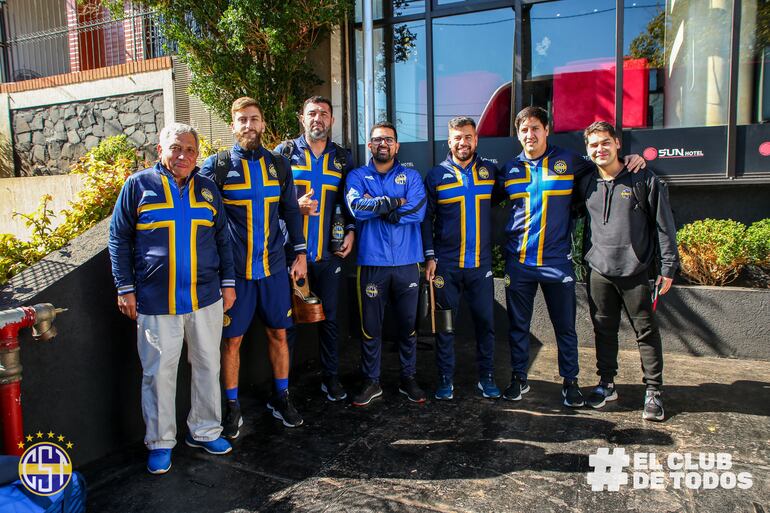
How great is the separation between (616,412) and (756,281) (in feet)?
7.86

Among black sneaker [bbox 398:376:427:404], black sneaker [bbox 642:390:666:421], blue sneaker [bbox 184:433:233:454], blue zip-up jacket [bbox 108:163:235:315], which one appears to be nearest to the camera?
blue zip-up jacket [bbox 108:163:235:315]

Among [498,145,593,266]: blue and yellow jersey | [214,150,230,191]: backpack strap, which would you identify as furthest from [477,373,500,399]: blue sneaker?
[214,150,230,191]: backpack strap

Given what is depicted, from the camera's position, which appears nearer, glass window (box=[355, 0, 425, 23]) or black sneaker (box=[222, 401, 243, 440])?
black sneaker (box=[222, 401, 243, 440])

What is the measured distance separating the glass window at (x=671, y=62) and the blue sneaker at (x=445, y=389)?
401 cm

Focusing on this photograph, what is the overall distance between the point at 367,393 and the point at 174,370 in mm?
1498

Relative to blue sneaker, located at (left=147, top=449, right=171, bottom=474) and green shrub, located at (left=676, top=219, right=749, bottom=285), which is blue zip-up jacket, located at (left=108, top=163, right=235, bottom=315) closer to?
blue sneaker, located at (left=147, top=449, right=171, bottom=474)

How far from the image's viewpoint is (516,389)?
4305 millimetres

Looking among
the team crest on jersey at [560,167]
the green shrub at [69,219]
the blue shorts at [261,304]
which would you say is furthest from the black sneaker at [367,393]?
the green shrub at [69,219]

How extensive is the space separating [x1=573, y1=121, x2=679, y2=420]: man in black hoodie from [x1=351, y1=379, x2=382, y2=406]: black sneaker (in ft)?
5.06

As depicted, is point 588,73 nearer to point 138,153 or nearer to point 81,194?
point 81,194

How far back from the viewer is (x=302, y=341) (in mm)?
5320

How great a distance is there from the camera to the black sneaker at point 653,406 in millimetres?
3826

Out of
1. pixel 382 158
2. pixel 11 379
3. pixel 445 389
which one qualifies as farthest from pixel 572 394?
pixel 11 379

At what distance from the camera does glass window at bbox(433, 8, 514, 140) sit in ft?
23.6
